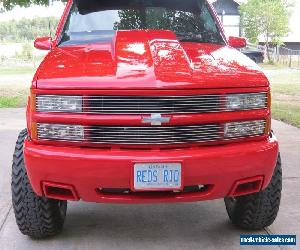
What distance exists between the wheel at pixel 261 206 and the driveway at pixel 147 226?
0.30 feet

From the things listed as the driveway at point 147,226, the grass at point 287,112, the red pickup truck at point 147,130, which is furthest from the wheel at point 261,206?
the grass at point 287,112

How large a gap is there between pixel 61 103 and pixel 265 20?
36.4 meters

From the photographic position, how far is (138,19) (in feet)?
15.2

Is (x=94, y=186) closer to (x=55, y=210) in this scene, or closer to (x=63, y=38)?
(x=55, y=210)

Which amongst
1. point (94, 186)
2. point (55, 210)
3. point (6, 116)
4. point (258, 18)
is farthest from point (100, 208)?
point (258, 18)

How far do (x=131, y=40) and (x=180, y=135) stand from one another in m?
1.02

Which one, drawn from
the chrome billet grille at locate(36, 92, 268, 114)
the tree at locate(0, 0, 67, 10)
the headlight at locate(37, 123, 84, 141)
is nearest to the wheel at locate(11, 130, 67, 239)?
the headlight at locate(37, 123, 84, 141)

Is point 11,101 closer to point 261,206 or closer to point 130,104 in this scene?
point 261,206

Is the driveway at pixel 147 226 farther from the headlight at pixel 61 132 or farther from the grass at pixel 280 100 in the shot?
the grass at pixel 280 100

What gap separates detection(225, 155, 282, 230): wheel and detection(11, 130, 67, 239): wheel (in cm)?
140

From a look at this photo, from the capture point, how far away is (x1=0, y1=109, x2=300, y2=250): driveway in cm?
361

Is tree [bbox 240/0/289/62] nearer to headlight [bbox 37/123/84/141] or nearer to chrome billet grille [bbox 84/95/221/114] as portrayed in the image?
chrome billet grille [bbox 84/95/221/114]

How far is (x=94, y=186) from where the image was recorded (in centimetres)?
314

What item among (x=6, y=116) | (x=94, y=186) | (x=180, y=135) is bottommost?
(x=6, y=116)
